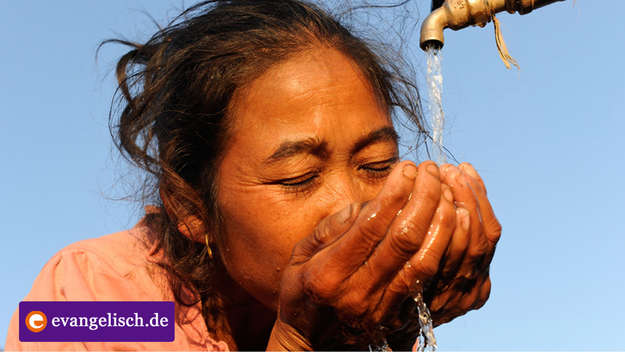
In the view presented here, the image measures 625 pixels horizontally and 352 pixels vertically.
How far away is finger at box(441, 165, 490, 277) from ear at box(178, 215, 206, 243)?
150 cm

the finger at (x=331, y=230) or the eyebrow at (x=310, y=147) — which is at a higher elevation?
the eyebrow at (x=310, y=147)

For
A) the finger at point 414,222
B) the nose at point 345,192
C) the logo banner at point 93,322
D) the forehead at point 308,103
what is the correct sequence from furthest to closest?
the logo banner at point 93,322 < the forehead at point 308,103 < the nose at point 345,192 < the finger at point 414,222

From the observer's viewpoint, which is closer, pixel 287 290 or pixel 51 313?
pixel 287 290

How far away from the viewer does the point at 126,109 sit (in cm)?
400

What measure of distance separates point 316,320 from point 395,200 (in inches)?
21.6

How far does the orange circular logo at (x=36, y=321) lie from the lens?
3.27 meters

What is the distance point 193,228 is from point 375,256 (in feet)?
4.85

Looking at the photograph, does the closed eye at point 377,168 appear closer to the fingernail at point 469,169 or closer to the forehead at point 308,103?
the forehead at point 308,103

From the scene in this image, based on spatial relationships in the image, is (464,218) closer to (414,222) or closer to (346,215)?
(414,222)

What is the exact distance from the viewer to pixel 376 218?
2270mm

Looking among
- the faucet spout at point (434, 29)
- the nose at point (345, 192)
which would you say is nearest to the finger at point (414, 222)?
the nose at point (345, 192)

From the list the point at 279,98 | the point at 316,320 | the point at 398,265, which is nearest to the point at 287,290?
the point at 316,320

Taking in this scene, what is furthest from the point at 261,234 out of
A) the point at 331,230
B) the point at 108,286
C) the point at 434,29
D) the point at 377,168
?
the point at 434,29

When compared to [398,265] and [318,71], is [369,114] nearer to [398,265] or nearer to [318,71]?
[318,71]
